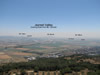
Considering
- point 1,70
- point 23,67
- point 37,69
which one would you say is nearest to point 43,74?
point 37,69

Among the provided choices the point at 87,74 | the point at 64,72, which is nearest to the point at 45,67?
the point at 64,72

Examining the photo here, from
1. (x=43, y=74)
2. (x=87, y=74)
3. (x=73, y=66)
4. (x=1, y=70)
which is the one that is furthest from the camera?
(x=73, y=66)

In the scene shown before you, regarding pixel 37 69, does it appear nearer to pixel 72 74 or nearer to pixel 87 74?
pixel 72 74

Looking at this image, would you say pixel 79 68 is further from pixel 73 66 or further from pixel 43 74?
Result: pixel 43 74

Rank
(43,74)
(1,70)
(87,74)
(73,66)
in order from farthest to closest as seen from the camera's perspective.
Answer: (73,66) → (1,70) → (43,74) → (87,74)

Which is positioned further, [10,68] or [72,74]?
[10,68]

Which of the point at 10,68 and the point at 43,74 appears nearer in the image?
the point at 43,74

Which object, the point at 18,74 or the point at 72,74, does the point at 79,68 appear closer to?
the point at 72,74

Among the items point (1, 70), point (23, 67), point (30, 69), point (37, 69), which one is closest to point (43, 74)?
point (37, 69)
